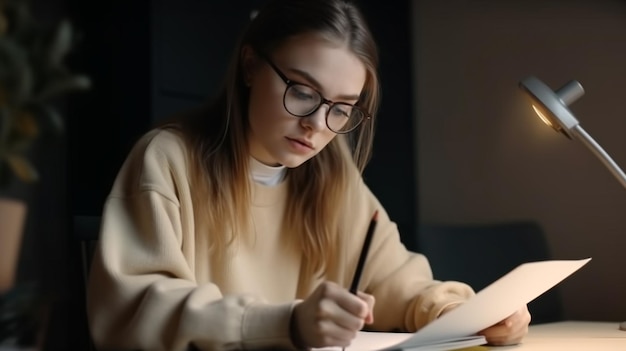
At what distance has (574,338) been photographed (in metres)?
1.16

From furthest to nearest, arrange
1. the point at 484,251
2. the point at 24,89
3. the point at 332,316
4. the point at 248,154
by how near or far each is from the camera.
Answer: the point at 484,251 → the point at 248,154 → the point at 332,316 → the point at 24,89

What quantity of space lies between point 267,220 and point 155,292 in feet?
1.21

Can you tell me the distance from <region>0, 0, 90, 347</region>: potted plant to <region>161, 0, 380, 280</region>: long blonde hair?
526 mm

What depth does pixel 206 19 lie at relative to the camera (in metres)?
1.72

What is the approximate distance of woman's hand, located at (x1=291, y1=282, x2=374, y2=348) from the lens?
773 mm

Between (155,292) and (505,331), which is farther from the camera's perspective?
(505,331)

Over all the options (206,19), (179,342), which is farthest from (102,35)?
(179,342)

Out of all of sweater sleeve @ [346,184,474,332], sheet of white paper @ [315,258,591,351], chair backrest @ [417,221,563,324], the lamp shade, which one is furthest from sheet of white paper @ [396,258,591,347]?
chair backrest @ [417,221,563,324]

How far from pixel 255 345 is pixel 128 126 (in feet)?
2.83

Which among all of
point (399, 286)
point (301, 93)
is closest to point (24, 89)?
point (301, 93)

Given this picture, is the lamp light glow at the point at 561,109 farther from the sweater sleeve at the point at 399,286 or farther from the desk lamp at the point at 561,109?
the sweater sleeve at the point at 399,286

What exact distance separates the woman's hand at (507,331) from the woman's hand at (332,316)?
312 millimetres

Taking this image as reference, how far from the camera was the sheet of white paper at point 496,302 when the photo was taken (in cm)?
85

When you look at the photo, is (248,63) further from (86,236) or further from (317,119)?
(86,236)
